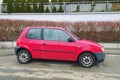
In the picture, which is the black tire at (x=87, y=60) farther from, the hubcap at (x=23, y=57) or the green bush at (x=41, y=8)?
the green bush at (x=41, y=8)

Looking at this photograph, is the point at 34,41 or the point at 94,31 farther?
the point at 94,31

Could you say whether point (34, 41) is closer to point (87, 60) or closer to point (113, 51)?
point (87, 60)

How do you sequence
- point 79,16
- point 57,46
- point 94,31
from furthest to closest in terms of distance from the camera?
point 79,16 → point 94,31 → point 57,46

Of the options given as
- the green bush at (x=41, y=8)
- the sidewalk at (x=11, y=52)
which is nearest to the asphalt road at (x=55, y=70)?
the sidewalk at (x=11, y=52)

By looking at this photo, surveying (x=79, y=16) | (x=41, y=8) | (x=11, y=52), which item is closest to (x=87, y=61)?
(x=11, y=52)

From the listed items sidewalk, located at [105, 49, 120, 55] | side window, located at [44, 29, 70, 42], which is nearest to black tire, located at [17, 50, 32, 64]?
side window, located at [44, 29, 70, 42]

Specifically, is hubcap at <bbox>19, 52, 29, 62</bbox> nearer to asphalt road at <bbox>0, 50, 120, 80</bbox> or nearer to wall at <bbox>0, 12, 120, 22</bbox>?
asphalt road at <bbox>0, 50, 120, 80</bbox>

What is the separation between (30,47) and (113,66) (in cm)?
339

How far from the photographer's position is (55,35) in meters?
9.99

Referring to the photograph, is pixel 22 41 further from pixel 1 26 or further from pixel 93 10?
pixel 93 10

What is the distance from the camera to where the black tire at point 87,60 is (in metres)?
9.62

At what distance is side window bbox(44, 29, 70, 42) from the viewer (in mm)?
9875

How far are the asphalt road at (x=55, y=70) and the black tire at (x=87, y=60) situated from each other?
18 cm

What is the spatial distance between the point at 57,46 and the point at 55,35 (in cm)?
49
